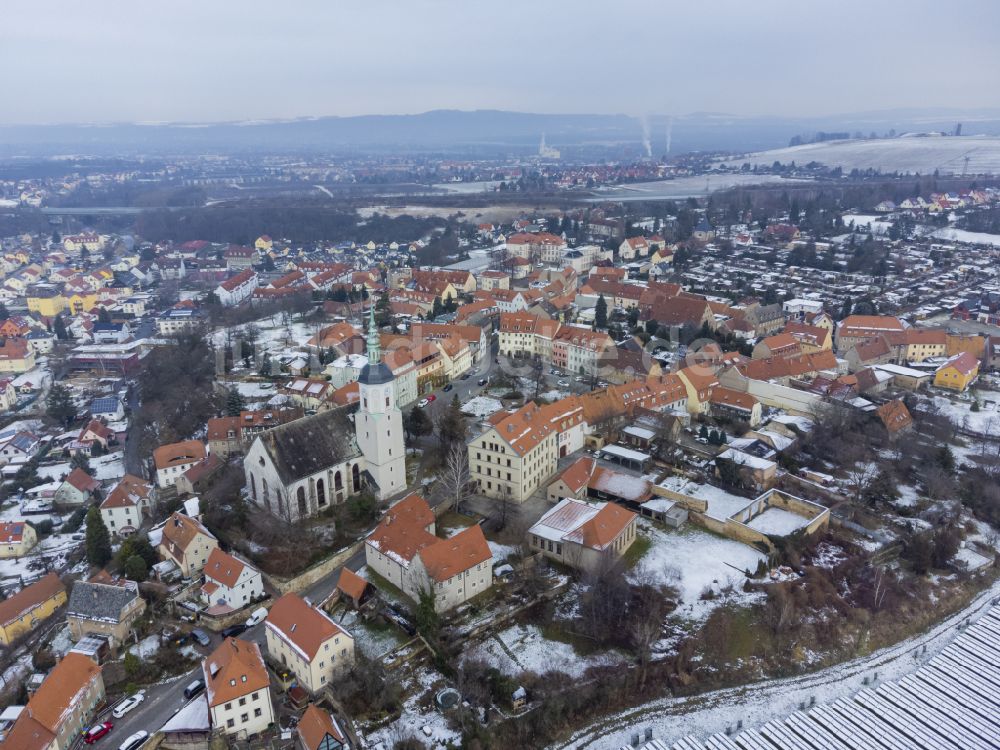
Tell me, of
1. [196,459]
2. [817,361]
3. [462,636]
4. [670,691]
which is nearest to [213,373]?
[196,459]

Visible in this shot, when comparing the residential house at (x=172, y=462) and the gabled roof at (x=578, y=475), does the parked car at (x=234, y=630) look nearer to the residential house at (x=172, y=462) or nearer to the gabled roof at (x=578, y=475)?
the gabled roof at (x=578, y=475)

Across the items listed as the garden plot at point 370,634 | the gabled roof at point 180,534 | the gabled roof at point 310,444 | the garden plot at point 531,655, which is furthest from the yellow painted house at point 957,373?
the gabled roof at point 180,534

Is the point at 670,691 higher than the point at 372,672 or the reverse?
the reverse

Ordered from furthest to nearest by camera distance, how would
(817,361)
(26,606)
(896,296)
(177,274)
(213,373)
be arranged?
(177,274) → (896,296) → (213,373) → (817,361) → (26,606)

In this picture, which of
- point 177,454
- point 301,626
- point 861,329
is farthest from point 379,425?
point 861,329

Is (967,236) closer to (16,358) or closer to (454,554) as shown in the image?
(454,554)

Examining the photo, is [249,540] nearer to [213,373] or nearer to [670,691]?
[670,691]
